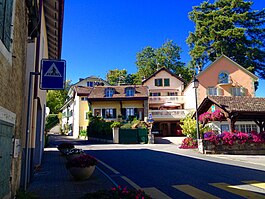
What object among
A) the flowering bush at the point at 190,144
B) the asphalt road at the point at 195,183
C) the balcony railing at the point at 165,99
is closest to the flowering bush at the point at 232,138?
the flowering bush at the point at 190,144

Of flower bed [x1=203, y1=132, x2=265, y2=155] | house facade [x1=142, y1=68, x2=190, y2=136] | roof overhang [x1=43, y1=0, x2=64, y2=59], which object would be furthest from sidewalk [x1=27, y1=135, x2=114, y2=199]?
house facade [x1=142, y1=68, x2=190, y2=136]

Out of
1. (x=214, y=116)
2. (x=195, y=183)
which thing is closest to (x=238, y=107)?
(x=214, y=116)

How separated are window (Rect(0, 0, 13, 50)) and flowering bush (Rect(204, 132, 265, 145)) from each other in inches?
652

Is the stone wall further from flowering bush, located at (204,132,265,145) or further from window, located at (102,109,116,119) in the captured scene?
window, located at (102,109,116,119)

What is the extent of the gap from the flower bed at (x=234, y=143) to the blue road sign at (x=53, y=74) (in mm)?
14550

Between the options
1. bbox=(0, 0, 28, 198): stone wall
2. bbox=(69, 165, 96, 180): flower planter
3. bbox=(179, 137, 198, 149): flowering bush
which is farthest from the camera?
bbox=(179, 137, 198, 149): flowering bush

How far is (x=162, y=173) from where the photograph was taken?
10148 millimetres

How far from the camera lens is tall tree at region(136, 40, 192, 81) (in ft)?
187

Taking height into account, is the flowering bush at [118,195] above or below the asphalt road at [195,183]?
above

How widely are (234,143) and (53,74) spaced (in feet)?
53.8

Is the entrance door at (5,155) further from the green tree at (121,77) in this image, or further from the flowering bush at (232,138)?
the green tree at (121,77)

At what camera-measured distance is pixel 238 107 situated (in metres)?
20.3

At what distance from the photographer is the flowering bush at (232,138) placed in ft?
60.9

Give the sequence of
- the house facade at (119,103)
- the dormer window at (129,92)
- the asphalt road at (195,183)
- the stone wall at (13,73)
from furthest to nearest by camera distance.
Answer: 1. the dormer window at (129,92)
2. the house facade at (119,103)
3. the asphalt road at (195,183)
4. the stone wall at (13,73)
